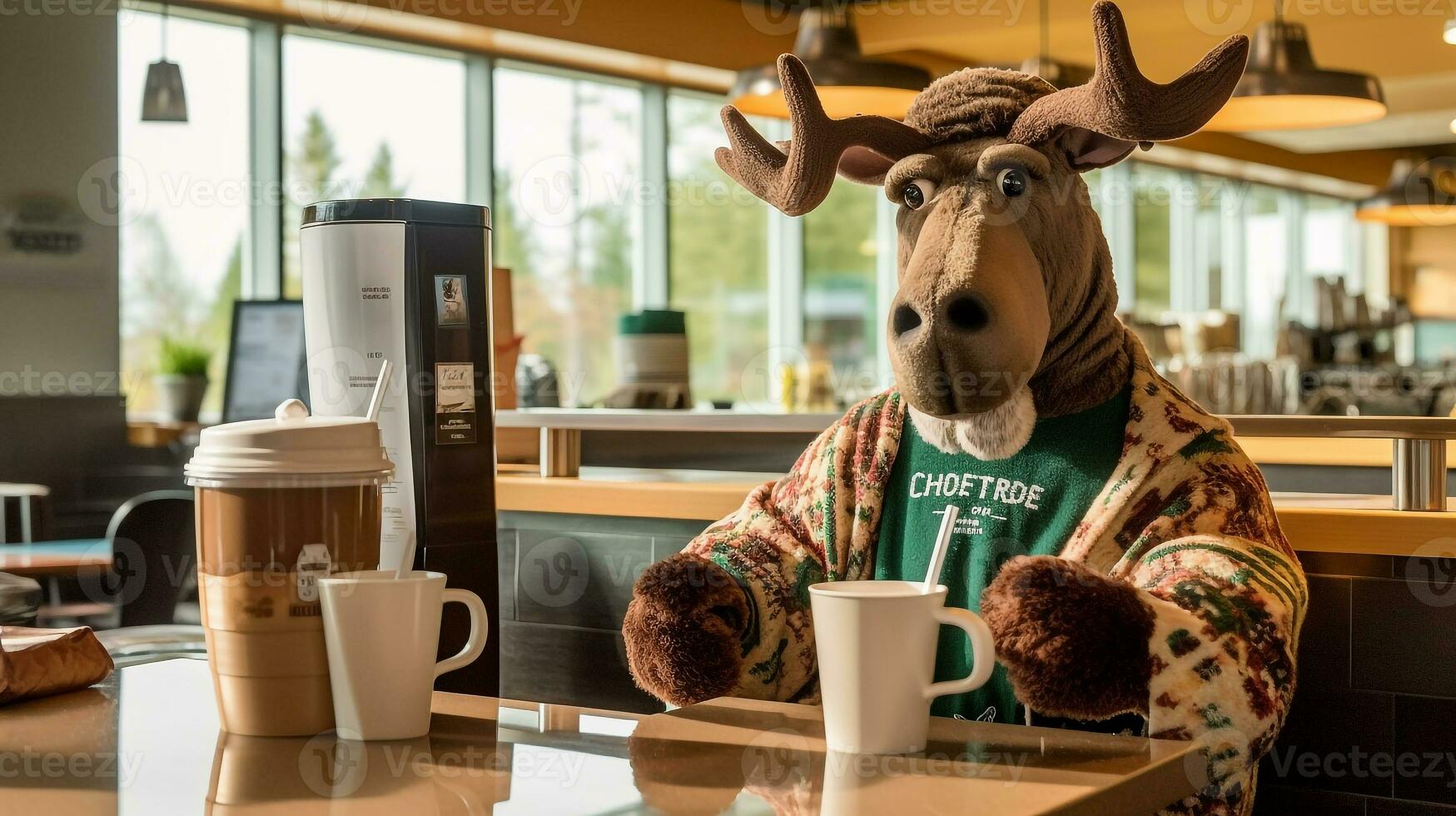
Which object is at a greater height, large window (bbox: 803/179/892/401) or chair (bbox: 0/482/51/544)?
large window (bbox: 803/179/892/401)

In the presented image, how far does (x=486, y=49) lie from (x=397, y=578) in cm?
578

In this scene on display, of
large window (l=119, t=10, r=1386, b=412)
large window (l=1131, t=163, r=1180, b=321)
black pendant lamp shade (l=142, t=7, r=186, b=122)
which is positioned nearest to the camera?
black pendant lamp shade (l=142, t=7, r=186, b=122)

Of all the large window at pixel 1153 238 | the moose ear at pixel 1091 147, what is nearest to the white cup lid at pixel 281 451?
the moose ear at pixel 1091 147

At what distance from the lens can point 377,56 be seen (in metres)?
6.06

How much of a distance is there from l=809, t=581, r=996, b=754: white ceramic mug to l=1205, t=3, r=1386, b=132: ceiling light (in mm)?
3110

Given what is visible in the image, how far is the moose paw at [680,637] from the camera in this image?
1166mm

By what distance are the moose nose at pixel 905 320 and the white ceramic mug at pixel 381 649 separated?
44 centimetres

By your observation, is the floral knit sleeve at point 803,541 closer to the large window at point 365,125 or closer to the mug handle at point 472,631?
the mug handle at point 472,631

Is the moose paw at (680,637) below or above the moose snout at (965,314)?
below

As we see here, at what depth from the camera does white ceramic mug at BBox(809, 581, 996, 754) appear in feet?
2.79

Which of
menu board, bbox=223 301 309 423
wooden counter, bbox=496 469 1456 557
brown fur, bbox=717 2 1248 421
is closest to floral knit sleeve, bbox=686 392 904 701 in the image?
brown fur, bbox=717 2 1248 421

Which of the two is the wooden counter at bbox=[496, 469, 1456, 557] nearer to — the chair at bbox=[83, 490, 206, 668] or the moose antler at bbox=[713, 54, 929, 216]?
the moose antler at bbox=[713, 54, 929, 216]

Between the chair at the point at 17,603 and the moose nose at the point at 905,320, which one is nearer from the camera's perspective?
the moose nose at the point at 905,320

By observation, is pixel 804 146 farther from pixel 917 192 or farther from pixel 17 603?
pixel 17 603
